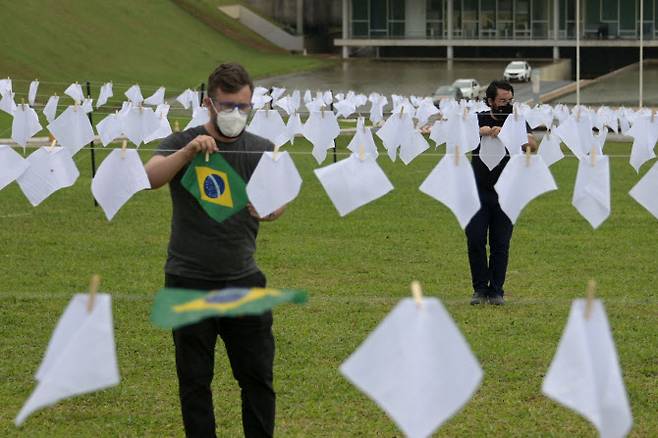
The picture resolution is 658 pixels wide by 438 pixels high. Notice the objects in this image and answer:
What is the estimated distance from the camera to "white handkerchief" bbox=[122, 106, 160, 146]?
600 inches

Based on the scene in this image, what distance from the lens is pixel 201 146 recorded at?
18.8 ft

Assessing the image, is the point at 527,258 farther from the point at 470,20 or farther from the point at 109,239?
the point at 470,20

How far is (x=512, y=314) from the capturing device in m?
10.4

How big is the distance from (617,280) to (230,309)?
7817mm

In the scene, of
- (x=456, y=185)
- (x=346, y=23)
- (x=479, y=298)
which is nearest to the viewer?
(x=456, y=185)

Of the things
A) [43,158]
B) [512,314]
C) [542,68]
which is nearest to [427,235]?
[512,314]

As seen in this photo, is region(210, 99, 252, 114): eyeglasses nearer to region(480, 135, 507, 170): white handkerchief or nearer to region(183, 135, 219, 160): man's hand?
region(183, 135, 219, 160): man's hand

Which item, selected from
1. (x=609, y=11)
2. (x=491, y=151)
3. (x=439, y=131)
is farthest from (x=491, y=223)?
(x=609, y=11)

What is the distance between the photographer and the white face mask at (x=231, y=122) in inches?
224

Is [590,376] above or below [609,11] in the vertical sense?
below

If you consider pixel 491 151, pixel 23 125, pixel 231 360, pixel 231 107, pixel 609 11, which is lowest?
pixel 231 360

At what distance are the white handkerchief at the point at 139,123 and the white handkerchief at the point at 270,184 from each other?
9184mm

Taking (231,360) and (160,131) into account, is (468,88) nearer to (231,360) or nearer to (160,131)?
(160,131)

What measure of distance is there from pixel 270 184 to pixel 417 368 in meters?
1.91
